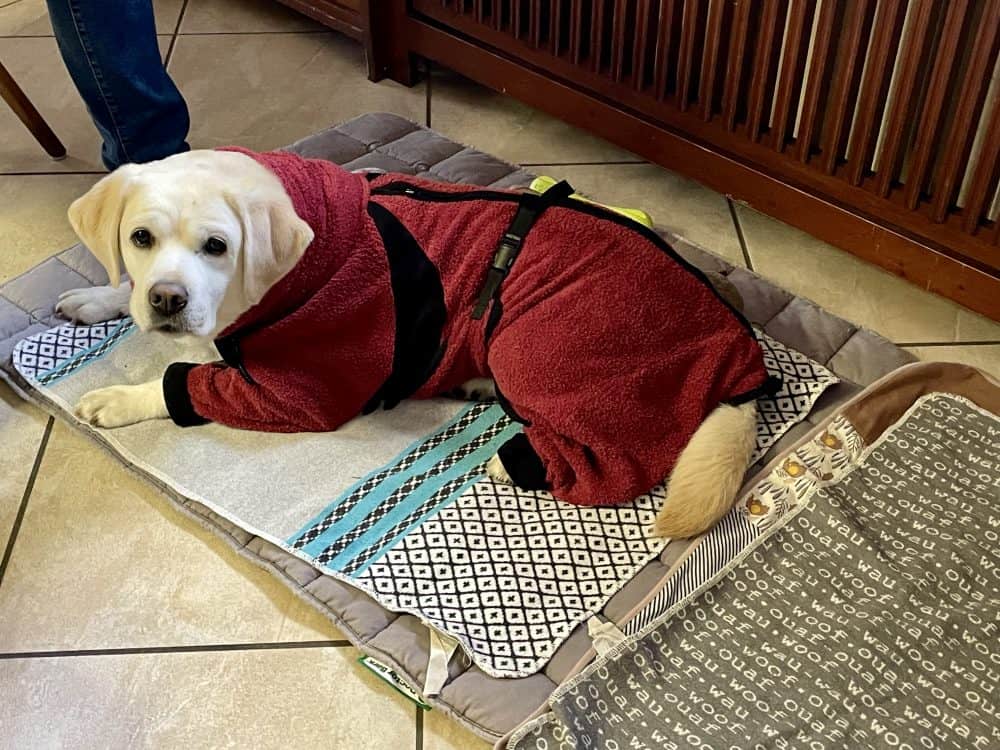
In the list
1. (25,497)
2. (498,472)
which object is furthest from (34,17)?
(498,472)

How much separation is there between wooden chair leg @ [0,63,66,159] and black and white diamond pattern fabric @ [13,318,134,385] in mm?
637

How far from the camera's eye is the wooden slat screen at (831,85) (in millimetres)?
1587

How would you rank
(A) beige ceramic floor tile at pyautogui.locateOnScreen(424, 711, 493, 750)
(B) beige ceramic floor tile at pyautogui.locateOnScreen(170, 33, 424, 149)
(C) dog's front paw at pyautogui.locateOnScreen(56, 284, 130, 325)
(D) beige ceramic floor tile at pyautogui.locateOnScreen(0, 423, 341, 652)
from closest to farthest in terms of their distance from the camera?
(A) beige ceramic floor tile at pyautogui.locateOnScreen(424, 711, 493, 750)
(D) beige ceramic floor tile at pyautogui.locateOnScreen(0, 423, 341, 652)
(C) dog's front paw at pyautogui.locateOnScreen(56, 284, 130, 325)
(B) beige ceramic floor tile at pyautogui.locateOnScreen(170, 33, 424, 149)

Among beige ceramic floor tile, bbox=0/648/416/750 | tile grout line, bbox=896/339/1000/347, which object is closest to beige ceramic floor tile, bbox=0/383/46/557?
beige ceramic floor tile, bbox=0/648/416/750

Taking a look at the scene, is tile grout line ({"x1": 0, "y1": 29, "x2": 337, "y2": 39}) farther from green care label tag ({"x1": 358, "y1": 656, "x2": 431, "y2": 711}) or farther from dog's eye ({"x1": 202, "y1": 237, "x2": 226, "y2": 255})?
green care label tag ({"x1": 358, "y1": 656, "x2": 431, "y2": 711})

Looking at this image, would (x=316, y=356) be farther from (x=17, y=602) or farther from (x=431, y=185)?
(x=17, y=602)

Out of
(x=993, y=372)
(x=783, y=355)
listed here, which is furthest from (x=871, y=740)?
(x=993, y=372)

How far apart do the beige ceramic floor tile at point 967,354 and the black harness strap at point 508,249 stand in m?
0.73

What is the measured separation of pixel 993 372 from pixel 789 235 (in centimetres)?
46

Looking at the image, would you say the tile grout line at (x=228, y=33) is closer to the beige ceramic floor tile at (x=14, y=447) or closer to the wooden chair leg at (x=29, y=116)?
the wooden chair leg at (x=29, y=116)

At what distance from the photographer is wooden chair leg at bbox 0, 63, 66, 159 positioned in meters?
2.04

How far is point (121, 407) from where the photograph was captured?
1549mm

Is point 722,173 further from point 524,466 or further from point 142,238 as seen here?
point 142,238

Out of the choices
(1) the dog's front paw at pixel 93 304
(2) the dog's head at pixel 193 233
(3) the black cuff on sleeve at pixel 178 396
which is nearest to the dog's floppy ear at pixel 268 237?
(2) the dog's head at pixel 193 233
